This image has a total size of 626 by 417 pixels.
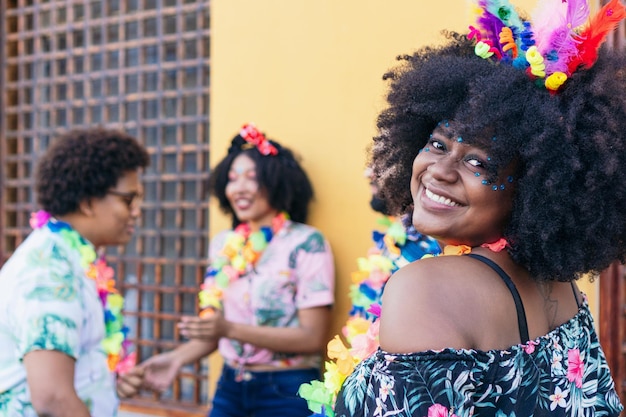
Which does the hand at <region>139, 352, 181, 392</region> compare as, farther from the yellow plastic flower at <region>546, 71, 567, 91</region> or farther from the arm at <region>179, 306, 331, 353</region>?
the yellow plastic flower at <region>546, 71, 567, 91</region>

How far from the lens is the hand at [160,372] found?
11.3 feet

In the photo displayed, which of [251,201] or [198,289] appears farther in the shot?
[198,289]

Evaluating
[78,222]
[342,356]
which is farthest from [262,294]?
[342,356]

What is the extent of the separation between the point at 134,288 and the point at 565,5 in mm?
3585

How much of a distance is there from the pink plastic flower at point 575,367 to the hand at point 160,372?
2.21 meters

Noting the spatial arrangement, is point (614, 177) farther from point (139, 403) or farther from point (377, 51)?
point (139, 403)

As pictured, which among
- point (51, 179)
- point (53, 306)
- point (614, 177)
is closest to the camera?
point (614, 177)

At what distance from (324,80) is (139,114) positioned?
1471mm

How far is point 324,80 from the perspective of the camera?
12.7ft

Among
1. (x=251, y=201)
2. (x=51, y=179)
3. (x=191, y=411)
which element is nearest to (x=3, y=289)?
(x=51, y=179)

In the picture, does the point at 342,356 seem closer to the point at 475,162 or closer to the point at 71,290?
the point at 475,162

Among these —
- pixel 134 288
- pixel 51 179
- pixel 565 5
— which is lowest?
pixel 134 288

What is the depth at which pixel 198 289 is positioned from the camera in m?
4.46

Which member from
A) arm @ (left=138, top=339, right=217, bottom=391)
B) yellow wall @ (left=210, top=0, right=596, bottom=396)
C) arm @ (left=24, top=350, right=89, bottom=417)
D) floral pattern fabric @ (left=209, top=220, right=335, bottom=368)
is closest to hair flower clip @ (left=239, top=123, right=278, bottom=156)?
yellow wall @ (left=210, top=0, right=596, bottom=396)
